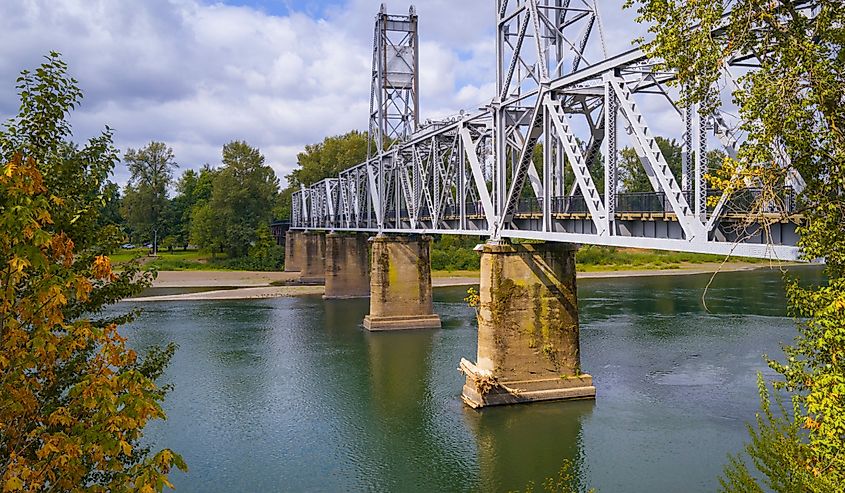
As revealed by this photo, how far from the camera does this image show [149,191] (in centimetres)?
9438

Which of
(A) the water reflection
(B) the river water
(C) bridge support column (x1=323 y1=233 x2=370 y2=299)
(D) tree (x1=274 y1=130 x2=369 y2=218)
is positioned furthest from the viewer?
(D) tree (x1=274 y1=130 x2=369 y2=218)

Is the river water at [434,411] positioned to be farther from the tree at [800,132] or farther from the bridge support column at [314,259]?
the bridge support column at [314,259]

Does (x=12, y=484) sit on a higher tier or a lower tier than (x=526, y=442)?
higher

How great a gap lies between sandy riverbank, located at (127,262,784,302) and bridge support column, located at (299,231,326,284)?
2.26 m

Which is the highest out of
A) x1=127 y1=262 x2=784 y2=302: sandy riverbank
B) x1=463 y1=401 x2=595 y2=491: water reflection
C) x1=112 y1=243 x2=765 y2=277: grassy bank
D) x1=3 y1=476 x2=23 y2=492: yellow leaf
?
x1=112 y1=243 x2=765 y2=277: grassy bank

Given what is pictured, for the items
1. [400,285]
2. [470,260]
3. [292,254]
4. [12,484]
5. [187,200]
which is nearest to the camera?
[12,484]

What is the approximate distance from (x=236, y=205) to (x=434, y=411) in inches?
2646

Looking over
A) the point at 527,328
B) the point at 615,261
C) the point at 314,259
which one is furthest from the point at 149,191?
the point at 527,328

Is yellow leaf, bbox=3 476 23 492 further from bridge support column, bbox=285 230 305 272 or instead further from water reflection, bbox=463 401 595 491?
bridge support column, bbox=285 230 305 272

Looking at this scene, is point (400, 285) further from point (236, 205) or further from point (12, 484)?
point (236, 205)

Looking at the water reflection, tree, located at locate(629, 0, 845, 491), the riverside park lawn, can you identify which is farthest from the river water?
the riverside park lawn

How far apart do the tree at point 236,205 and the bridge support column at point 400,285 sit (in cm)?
4775

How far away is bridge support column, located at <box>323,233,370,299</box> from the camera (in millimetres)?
55688

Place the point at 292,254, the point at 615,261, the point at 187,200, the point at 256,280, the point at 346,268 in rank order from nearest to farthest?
1. the point at 346,268
2. the point at 256,280
3. the point at 615,261
4. the point at 292,254
5. the point at 187,200
